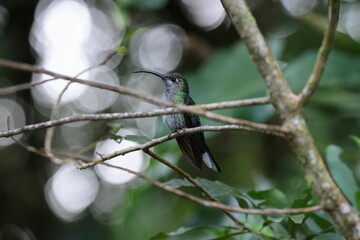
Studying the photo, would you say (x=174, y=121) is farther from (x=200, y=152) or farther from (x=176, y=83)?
(x=200, y=152)

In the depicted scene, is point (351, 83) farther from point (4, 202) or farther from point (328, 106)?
→ point (4, 202)

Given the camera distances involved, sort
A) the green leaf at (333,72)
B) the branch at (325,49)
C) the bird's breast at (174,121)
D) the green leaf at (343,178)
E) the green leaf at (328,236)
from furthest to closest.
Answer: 1. the green leaf at (333,72)
2. the bird's breast at (174,121)
3. the green leaf at (343,178)
4. the green leaf at (328,236)
5. the branch at (325,49)

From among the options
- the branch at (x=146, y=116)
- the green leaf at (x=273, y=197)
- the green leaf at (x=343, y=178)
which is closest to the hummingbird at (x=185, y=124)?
the green leaf at (x=273, y=197)

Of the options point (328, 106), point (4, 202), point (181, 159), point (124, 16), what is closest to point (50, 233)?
point (4, 202)

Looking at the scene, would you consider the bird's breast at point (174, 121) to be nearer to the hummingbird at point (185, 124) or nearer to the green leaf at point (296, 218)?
the hummingbird at point (185, 124)

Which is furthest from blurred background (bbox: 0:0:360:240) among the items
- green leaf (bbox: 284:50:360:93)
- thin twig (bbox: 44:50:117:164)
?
thin twig (bbox: 44:50:117:164)

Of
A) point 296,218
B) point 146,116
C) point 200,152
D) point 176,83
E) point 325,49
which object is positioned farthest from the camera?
point 176,83

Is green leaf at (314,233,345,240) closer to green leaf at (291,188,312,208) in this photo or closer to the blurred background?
green leaf at (291,188,312,208)

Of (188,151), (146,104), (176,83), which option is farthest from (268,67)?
(146,104)
